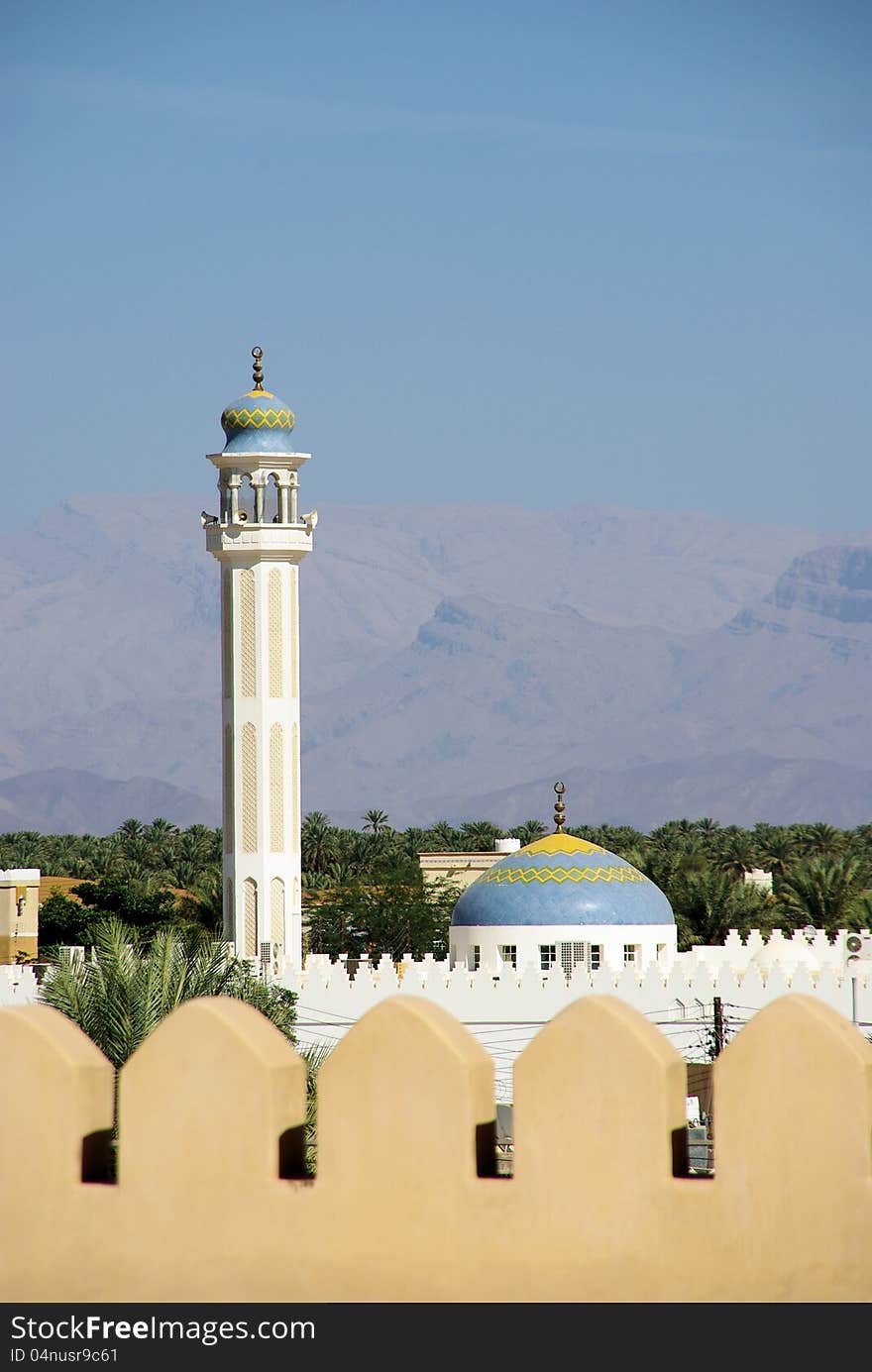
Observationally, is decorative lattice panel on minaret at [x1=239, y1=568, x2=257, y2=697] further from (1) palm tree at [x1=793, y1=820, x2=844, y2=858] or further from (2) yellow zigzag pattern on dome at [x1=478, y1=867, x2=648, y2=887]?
(1) palm tree at [x1=793, y1=820, x2=844, y2=858]

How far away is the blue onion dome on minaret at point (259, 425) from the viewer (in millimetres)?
35469

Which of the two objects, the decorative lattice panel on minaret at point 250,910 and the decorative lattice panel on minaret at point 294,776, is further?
the decorative lattice panel on minaret at point 294,776

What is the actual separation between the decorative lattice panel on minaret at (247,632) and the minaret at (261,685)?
0.05 ft

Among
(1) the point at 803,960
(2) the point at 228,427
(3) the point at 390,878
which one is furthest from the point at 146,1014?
(3) the point at 390,878

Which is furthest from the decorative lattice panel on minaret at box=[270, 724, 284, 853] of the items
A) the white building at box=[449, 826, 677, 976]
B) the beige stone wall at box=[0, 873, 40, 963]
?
the beige stone wall at box=[0, 873, 40, 963]

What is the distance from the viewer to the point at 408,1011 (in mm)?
7340

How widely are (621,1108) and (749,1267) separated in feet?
2.00

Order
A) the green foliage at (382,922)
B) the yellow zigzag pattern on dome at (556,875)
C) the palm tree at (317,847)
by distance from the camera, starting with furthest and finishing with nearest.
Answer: the palm tree at (317,847)
the green foliage at (382,922)
the yellow zigzag pattern on dome at (556,875)

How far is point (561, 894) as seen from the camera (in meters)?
33.1

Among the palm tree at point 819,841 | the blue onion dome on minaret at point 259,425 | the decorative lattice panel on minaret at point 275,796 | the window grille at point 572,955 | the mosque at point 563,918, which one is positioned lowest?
the window grille at point 572,955

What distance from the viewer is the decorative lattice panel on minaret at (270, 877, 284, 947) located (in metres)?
34.9

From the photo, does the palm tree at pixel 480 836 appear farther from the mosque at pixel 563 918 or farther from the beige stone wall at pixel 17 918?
the mosque at pixel 563 918

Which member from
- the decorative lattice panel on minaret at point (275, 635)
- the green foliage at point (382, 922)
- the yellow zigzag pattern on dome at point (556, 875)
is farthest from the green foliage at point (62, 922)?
the yellow zigzag pattern on dome at point (556, 875)
